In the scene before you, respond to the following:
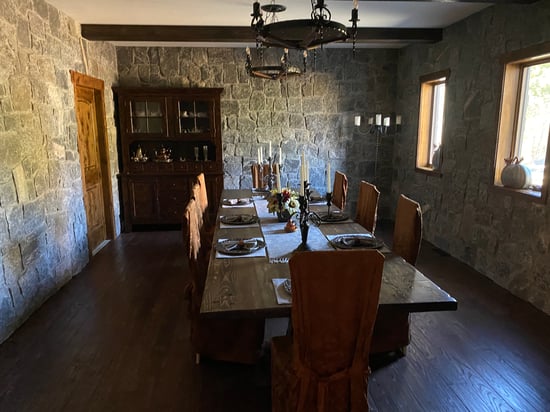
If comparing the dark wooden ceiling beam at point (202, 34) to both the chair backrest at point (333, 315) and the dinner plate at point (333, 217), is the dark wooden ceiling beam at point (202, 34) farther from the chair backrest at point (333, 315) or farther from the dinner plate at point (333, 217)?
the chair backrest at point (333, 315)

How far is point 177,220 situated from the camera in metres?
5.64

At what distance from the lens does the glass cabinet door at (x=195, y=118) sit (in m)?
5.55

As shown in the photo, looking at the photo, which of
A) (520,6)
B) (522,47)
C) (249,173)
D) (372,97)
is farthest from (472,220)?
(249,173)

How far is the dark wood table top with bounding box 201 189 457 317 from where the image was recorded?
5.49ft

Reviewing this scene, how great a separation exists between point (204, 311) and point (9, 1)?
9.31ft

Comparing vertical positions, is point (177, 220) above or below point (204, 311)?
below

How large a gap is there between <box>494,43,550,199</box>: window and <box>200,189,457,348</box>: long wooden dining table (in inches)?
73.0

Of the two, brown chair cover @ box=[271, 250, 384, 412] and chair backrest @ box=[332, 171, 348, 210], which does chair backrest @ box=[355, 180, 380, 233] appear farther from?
brown chair cover @ box=[271, 250, 384, 412]

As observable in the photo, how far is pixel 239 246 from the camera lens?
2.38m

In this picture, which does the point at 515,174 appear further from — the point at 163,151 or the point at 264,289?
the point at 163,151

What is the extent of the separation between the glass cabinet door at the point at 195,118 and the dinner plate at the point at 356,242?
3563 millimetres

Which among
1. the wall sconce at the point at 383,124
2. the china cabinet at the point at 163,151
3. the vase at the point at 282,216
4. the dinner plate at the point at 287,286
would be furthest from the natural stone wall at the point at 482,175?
the china cabinet at the point at 163,151

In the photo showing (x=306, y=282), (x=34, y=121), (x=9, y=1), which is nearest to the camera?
(x=306, y=282)

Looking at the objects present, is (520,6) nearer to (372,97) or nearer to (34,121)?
(372,97)
